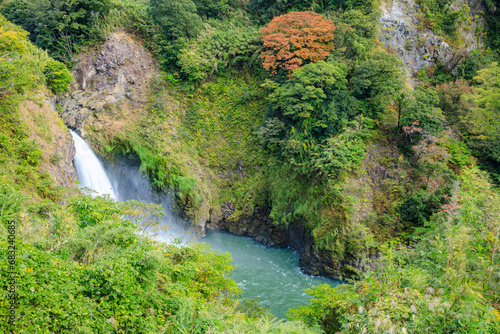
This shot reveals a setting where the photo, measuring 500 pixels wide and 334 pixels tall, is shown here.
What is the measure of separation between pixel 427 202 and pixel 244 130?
11.4 metres

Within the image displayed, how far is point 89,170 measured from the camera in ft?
45.9

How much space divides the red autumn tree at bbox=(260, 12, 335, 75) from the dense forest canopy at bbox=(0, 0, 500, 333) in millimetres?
120

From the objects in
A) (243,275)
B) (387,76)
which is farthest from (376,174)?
(243,275)

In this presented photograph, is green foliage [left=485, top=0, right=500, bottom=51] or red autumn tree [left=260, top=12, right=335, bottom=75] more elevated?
green foliage [left=485, top=0, right=500, bottom=51]

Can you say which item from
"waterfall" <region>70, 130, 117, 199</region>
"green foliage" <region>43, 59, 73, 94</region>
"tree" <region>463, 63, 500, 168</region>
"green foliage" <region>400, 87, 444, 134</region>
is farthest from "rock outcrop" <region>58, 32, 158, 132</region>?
"tree" <region>463, 63, 500, 168</region>

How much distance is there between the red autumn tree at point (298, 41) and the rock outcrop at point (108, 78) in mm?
8257

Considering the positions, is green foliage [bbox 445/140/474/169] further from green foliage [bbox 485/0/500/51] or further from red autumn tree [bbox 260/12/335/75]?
green foliage [bbox 485/0/500/51]

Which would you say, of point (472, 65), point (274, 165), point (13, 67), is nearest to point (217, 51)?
point (274, 165)

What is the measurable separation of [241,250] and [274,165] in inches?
208

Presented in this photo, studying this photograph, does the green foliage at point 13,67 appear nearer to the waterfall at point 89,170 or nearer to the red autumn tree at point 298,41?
the waterfall at point 89,170

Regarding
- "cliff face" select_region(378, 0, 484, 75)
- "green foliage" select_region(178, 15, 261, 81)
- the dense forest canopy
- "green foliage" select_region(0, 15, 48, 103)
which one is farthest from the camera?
"cliff face" select_region(378, 0, 484, 75)

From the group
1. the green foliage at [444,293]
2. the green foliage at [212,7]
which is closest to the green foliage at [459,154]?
the green foliage at [444,293]

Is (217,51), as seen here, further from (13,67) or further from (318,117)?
(13,67)

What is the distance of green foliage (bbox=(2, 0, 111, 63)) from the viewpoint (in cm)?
1595
